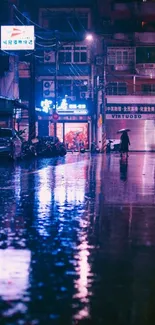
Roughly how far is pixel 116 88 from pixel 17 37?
22.0 meters

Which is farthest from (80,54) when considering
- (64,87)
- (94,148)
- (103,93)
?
(94,148)

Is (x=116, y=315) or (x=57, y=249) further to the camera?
(x=57, y=249)

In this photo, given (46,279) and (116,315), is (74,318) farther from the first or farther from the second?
(46,279)

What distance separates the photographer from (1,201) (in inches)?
517

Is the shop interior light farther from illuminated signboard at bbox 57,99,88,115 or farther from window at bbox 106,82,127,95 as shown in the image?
window at bbox 106,82,127,95

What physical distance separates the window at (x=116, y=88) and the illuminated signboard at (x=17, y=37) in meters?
20.3

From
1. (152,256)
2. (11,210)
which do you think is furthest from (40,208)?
(152,256)

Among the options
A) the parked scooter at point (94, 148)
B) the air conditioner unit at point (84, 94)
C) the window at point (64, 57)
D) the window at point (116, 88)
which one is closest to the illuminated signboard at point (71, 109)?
the air conditioner unit at point (84, 94)

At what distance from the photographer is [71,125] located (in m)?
71.4

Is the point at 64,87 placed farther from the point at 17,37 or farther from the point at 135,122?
the point at 17,37

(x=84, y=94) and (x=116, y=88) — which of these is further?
(x=116, y=88)

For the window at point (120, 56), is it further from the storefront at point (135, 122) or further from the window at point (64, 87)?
the window at point (64, 87)

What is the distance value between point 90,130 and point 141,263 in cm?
6376

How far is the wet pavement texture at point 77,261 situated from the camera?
15.6 ft
